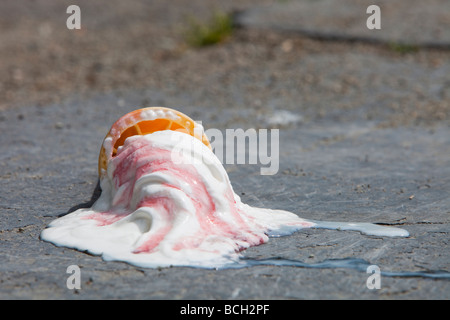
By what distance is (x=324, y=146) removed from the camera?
491 centimetres

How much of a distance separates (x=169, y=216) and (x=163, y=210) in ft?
0.14

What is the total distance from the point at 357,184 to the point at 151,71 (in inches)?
139

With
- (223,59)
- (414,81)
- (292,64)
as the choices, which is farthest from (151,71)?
(414,81)

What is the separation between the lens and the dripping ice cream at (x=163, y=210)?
9.78 feet

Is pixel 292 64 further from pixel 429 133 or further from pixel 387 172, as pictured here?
pixel 387 172

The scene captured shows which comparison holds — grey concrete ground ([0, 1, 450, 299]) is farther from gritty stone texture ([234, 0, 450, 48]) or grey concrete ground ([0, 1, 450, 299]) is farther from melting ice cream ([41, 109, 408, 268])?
gritty stone texture ([234, 0, 450, 48])

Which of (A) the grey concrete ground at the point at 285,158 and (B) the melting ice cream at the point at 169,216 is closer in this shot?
(A) the grey concrete ground at the point at 285,158

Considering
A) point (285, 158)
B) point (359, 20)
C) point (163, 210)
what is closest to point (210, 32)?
point (359, 20)

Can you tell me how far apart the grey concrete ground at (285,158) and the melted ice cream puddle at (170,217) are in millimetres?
87

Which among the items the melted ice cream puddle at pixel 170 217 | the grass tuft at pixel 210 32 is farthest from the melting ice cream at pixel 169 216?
the grass tuft at pixel 210 32

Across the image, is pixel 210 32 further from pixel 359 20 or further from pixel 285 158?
pixel 285 158

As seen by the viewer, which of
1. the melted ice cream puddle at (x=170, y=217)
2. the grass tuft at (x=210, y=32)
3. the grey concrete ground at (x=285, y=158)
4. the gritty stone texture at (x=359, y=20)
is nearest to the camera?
the grey concrete ground at (x=285, y=158)

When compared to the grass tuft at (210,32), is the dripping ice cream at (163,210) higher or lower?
lower

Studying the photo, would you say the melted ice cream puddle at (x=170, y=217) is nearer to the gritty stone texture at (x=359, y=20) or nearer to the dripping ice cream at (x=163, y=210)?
the dripping ice cream at (x=163, y=210)
